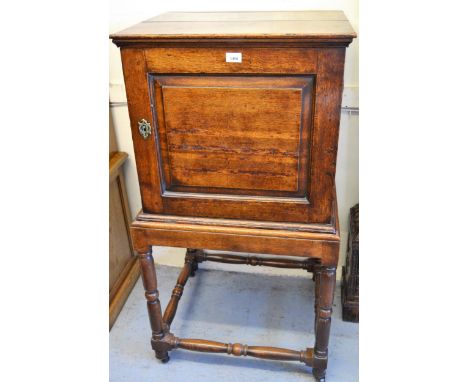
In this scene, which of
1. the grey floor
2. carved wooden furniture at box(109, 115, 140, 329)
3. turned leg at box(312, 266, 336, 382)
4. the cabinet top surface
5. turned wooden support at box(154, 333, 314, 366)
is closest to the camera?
the cabinet top surface

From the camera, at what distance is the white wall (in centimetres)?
144

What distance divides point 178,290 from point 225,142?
731mm

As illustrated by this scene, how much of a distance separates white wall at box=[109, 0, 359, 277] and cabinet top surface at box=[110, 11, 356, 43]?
94mm

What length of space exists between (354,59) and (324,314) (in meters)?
0.82

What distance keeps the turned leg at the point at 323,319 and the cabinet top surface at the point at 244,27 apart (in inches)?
24.3

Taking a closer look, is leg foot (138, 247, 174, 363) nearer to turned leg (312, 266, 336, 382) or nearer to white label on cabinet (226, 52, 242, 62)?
turned leg (312, 266, 336, 382)

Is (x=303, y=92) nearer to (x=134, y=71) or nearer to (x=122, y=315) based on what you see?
(x=134, y=71)

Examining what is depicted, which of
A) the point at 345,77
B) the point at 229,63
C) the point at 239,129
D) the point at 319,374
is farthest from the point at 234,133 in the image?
the point at 319,374

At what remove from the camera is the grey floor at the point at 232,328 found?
150 centimetres

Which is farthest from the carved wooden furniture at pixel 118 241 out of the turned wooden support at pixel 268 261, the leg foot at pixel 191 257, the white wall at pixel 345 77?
the turned wooden support at pixel 268 261

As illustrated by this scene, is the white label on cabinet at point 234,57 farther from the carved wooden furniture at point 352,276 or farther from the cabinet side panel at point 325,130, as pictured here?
the carved wooden furniture at point 352,276

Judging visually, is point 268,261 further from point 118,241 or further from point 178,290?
point 118,241

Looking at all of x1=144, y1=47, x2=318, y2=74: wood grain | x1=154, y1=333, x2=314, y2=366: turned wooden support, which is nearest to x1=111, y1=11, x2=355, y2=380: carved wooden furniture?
x1=144, y1=47, x2=318, y2=74: wood grain

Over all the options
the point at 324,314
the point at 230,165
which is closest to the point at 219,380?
the point at 324,314
